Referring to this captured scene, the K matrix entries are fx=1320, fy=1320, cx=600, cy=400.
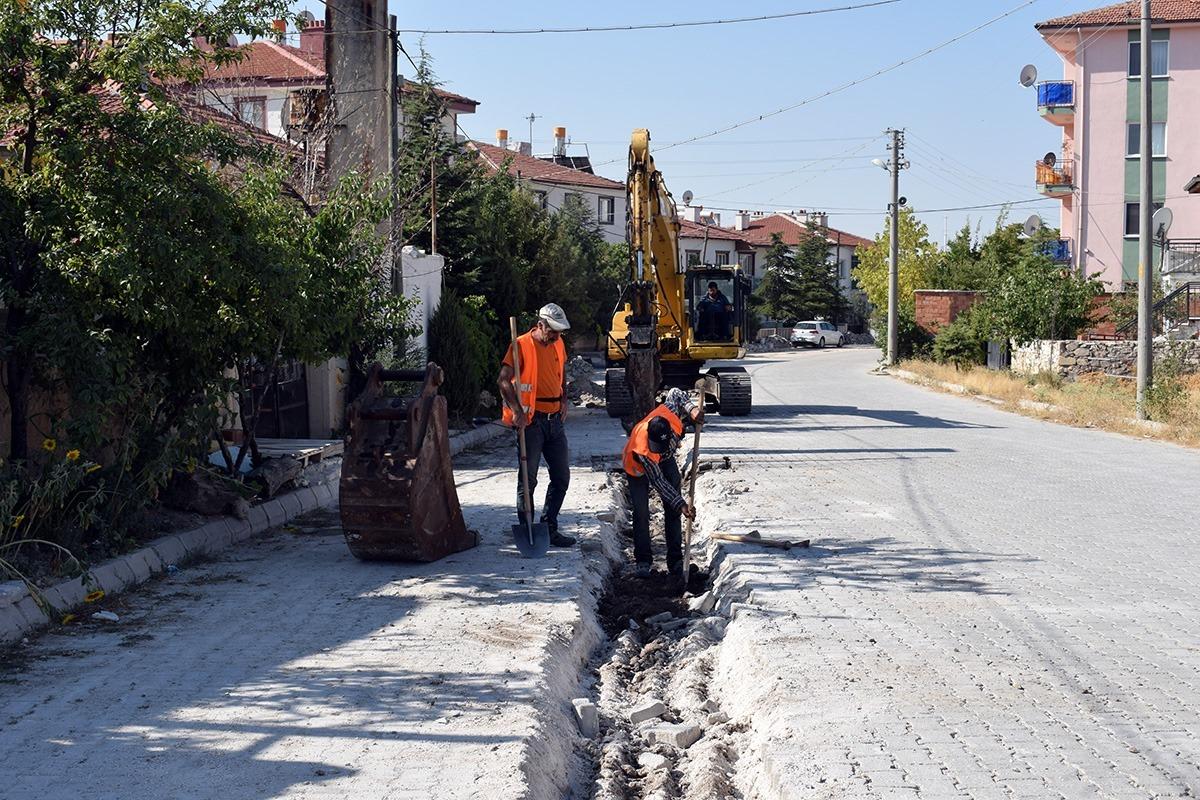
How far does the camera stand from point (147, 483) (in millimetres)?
9109

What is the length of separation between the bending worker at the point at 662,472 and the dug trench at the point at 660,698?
7.2 inches

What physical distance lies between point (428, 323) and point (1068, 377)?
17585mm

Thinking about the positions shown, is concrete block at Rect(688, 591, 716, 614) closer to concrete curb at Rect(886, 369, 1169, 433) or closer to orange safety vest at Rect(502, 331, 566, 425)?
orange safety vest at Rect(502, 331, 566, 425)

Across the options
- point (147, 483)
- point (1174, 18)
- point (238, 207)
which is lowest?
point (147, 483)

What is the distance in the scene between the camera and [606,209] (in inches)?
2657

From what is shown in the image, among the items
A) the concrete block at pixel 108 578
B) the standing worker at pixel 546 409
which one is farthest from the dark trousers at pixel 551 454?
the concrete block at pixel 108 578

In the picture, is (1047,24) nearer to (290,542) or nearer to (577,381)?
(577,381)

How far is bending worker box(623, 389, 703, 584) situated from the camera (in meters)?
9.83

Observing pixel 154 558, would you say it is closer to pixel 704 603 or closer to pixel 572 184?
pixel 704 603

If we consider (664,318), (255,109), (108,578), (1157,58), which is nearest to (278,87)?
(255,109)

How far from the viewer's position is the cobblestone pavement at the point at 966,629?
5316 millimetres

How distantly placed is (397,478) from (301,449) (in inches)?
156

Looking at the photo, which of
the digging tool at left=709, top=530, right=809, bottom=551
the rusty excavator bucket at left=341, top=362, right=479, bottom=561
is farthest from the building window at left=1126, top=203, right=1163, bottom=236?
the rusty excavator bucket at left=341, top=362, right=479, bottom=561

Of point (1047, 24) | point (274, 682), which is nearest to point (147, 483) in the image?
point (274, 682)
